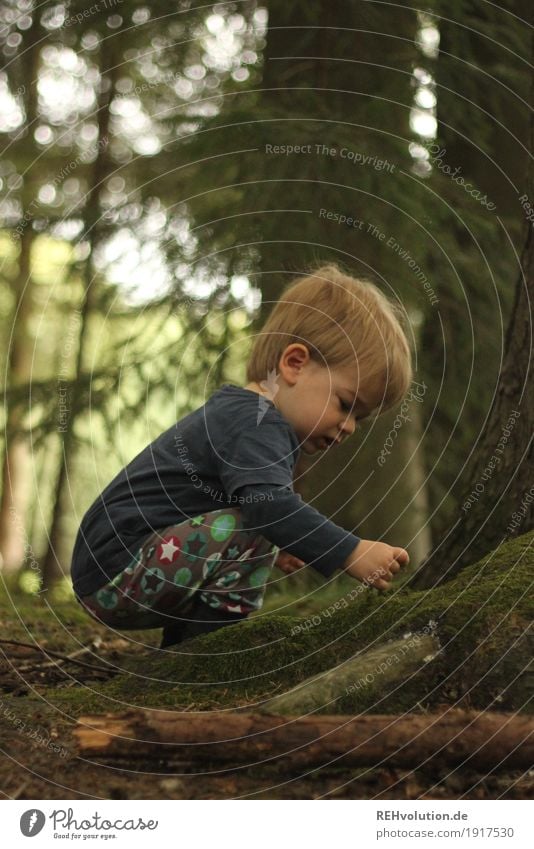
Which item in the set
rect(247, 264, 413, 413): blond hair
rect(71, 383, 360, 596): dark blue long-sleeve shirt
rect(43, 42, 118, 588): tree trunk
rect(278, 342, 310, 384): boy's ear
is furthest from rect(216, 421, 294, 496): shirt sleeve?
rect(43, 42, 118, 588): tree trunk

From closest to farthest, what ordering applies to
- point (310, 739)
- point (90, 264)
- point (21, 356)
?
point (310, 739) → point (90, 264) → point (21, 356)

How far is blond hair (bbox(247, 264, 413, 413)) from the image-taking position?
3180mm

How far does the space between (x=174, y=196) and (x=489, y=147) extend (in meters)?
1.86

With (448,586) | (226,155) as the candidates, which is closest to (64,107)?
(226,155)

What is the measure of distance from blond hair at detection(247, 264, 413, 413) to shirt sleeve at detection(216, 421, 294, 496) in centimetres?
35

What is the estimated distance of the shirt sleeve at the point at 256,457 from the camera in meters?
2.84

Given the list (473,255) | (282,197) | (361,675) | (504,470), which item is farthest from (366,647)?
(473,255)

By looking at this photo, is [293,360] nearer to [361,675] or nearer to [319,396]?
[319,396]

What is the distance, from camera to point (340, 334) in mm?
3191

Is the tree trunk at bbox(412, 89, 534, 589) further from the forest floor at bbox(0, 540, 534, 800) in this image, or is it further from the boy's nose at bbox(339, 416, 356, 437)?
the forest floor at bbox(0, 540, 534, 800)

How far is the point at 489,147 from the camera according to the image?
207 inches

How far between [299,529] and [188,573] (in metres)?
0.51

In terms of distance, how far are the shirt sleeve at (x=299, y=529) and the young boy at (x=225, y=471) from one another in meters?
0.13

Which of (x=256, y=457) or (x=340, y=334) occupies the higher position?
(x=340, y=334)
